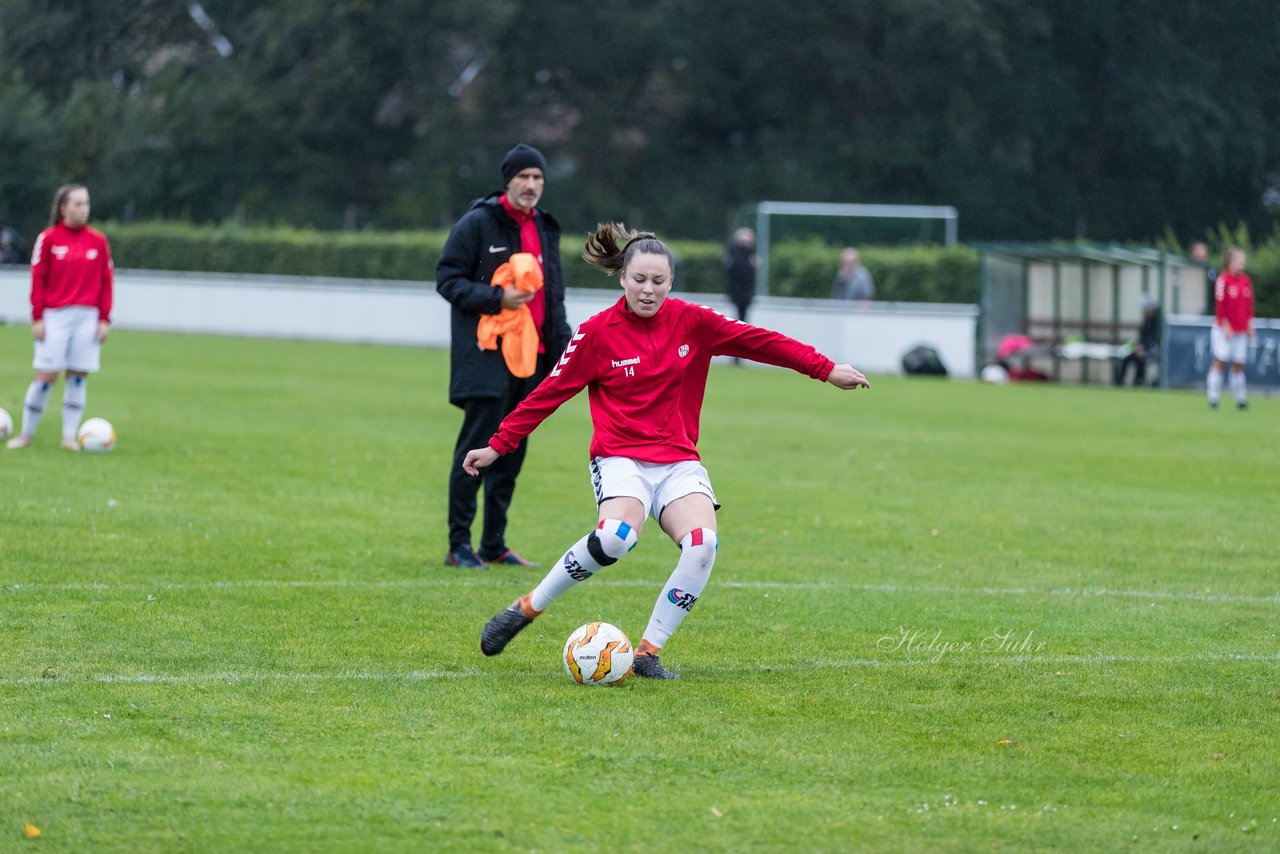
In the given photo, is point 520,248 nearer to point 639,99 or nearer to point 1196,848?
point 1196,848

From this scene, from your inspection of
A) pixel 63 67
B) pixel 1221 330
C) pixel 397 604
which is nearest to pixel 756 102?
pixel 63 67

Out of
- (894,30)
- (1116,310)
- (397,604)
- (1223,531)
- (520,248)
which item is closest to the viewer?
(397,604)

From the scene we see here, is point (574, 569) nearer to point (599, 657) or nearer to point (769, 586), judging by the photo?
point (599, 657)

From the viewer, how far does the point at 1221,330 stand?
23703 millimetres

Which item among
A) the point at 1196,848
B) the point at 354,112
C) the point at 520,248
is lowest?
the point at 1196,848

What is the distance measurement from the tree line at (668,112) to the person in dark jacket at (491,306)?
4280cm

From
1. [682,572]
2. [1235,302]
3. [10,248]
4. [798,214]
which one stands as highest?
[798,214]

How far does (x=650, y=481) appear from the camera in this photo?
7.08 meters

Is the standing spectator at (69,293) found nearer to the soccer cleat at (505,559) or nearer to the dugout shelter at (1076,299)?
the soccer cleat at (505,559)

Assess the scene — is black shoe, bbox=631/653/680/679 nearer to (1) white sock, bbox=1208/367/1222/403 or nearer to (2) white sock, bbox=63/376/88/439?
(2) white sock, bbox=63/376/88/439

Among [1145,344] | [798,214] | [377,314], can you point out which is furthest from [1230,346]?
[377,314]

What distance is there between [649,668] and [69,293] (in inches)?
360

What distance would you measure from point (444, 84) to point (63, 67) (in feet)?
40.5

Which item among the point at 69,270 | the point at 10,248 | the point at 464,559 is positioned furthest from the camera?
the point at 10,248
